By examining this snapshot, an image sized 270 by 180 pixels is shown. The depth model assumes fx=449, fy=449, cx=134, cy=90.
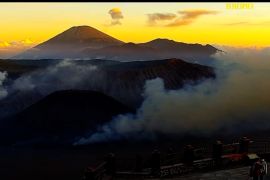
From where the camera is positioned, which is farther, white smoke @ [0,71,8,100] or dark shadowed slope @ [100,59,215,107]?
white smoke @ [0,71,8,100]

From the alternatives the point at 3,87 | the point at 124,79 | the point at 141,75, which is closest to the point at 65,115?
the point at 3,87

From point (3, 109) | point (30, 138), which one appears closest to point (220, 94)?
point (30, 138)

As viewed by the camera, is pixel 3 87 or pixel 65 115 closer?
pixel 3 87

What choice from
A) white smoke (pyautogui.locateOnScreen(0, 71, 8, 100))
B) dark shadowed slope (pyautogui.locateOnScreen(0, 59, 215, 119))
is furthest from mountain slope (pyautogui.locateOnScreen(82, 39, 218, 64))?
white smoke (pyautogui.locateOnScreen(0, 71, 8, 100))

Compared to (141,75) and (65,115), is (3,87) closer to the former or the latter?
(65,115)

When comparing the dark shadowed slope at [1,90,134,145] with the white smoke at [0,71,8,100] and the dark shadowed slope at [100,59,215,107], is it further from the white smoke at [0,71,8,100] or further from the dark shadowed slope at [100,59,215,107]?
the white smoke at [0,71,8,100]
